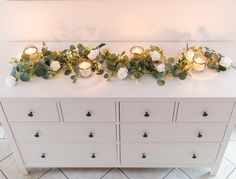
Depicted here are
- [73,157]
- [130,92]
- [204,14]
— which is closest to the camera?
[130,92]

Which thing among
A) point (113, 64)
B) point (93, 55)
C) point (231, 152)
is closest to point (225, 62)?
point (113, 64)

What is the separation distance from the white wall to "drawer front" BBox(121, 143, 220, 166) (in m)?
0.64

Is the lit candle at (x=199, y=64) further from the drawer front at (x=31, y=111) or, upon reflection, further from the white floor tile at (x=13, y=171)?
the white floor tile at (x=13, y=171)

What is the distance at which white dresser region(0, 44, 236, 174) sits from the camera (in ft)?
4.40

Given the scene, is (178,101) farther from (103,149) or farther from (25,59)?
(25,59)

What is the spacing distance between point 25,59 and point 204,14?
1016 mm

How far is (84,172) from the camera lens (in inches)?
71.3

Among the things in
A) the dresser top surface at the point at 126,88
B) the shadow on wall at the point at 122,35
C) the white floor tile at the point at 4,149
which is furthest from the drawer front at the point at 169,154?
the white floor tile at the point at 4,149

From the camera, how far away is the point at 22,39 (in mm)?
1694

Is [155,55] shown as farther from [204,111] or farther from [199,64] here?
[204,111]

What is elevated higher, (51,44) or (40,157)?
(51,44)

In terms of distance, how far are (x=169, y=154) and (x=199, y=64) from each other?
0.57 metres

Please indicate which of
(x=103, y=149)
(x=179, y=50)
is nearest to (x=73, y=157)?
(x=103, y=149)

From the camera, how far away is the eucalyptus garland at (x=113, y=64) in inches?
54.7
